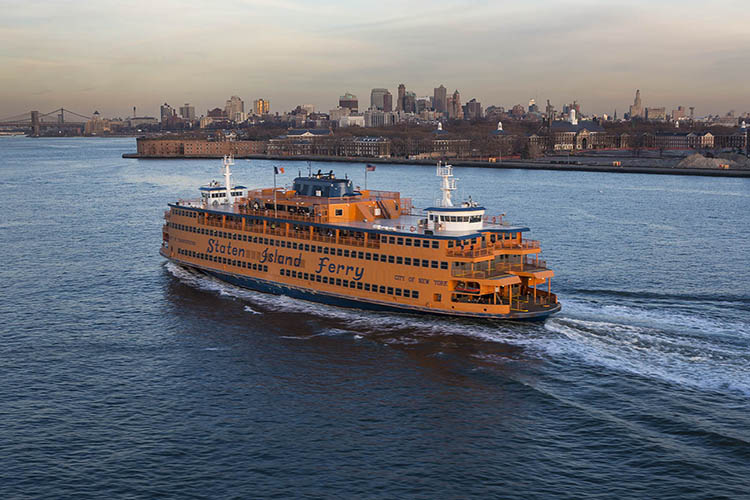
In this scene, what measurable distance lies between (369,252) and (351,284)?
2210mm

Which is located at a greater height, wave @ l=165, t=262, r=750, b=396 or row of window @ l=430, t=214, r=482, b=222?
row of window @ l=430, t=214, r=482, b=222

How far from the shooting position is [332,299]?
41438 mm

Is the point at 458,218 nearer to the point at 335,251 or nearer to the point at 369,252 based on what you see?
the point at 369,252

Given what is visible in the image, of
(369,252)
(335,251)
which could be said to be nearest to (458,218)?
(369,252)

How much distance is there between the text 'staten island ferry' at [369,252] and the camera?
37438 millimetres

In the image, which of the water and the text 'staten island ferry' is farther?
the text 'staten island ferry'

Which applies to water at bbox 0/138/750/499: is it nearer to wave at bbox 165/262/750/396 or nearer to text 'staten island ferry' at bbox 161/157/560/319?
wave at bbox 165/262/750/396

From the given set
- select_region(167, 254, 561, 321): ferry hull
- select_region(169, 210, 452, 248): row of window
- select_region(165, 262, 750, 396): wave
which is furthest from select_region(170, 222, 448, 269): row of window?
select_region(165, 262, 750, 396): wave

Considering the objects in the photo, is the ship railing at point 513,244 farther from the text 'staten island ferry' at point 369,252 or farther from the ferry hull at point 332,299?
the ferry hull at point 332,299

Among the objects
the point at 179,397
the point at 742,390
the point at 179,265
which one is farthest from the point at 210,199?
the point at 742,390

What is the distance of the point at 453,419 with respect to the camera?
26969mm

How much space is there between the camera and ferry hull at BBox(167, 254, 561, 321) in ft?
121

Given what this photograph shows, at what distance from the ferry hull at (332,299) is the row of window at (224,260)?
632 millimetres

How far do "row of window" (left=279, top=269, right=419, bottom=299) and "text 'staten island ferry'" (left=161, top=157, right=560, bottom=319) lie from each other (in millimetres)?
56
